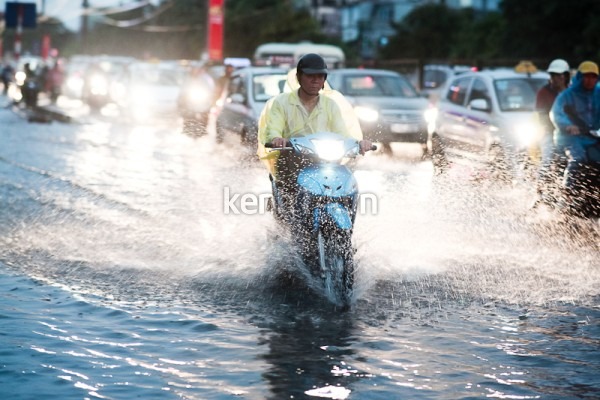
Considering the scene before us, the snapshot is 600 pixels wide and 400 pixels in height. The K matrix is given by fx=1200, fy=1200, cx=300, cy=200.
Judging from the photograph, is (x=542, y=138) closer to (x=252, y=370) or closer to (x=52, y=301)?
(x=52, y=301)

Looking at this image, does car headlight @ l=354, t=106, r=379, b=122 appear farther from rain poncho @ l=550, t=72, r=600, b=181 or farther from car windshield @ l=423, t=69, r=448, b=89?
car windshield @ l=423, t=69, r=448, b=89

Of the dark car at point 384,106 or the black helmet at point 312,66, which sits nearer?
the black helmet at point 312,66

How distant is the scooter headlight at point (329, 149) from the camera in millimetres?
7766

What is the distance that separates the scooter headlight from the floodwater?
87 centimetres

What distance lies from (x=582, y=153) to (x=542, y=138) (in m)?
1.43

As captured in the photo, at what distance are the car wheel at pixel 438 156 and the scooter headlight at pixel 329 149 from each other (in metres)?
9.29

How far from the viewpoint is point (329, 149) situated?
306 inches

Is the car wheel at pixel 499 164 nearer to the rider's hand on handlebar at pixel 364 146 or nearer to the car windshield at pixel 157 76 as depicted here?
the rider's hand on handlebar at pixel 364 146

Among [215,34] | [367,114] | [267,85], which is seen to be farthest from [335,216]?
[215,34]

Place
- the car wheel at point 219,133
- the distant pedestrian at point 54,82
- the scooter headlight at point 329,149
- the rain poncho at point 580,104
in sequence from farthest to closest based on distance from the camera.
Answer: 1. the distant pedestrian at point 54,82
2. the car wheel at point 219,133
3. the rain poncho at point 580,104
4. the scooter headlight at point 329,149

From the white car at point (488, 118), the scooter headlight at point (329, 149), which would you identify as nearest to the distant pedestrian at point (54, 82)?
the white car at point (488, 118)

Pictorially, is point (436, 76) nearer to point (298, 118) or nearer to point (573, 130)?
point (573, 130)

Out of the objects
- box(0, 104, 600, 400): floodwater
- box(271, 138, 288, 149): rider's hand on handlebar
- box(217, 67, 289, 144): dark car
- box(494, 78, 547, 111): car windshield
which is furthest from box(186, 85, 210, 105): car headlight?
box(271, 138, 288, 149): rider's hand on handlebar

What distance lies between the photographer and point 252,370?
5.87 meters
